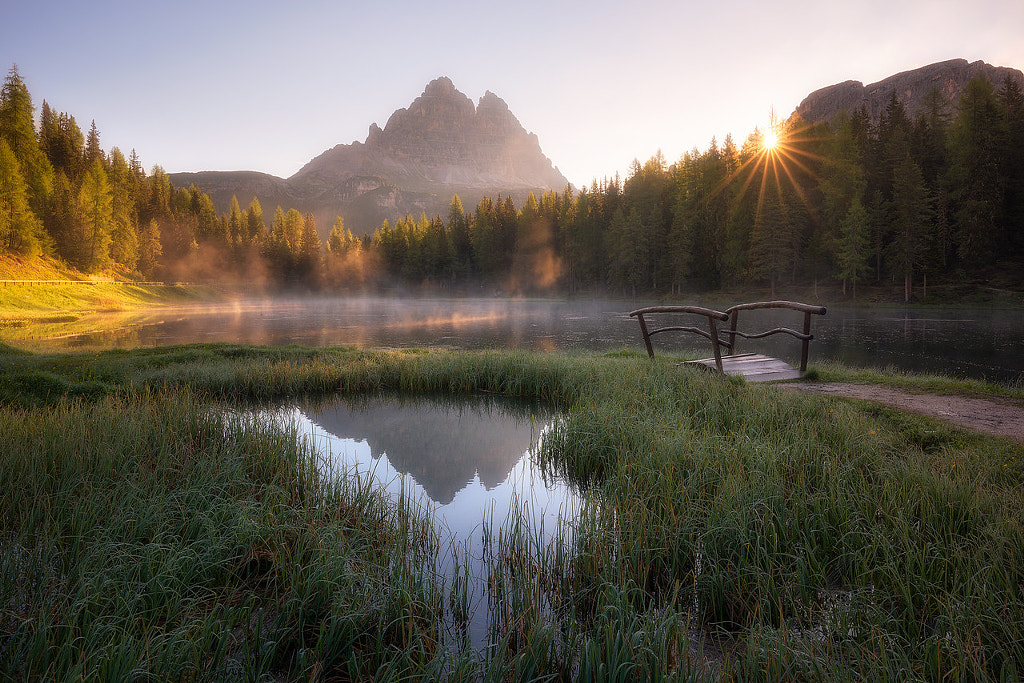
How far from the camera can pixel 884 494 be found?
4.11 m

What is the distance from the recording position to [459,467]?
24.3 ft

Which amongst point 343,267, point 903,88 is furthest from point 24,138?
point 903,88

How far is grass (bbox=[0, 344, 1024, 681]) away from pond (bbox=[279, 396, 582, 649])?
0.21 m

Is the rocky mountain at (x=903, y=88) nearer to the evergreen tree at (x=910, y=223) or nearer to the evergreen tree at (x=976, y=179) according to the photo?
the evergreen tree at (x=976, y=179)

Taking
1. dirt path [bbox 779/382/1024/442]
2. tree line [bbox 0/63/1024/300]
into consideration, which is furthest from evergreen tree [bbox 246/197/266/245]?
dirt path [bbox 779/382/1024/442]

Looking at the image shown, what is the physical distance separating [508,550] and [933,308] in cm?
4261

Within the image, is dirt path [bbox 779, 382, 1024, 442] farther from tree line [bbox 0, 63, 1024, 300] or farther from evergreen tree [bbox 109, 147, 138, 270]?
evergreen tree [bbox 109, 147, 138, 270]

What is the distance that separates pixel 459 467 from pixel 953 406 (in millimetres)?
8216

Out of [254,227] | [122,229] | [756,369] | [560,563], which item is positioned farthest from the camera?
[254,227]

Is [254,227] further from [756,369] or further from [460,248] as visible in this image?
[756,369]

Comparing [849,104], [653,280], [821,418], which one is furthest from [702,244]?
[849,104]

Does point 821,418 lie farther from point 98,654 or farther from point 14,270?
point 14,270

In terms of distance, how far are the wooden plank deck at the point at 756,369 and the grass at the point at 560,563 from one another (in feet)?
10.5

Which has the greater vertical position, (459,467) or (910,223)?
(910,223)
